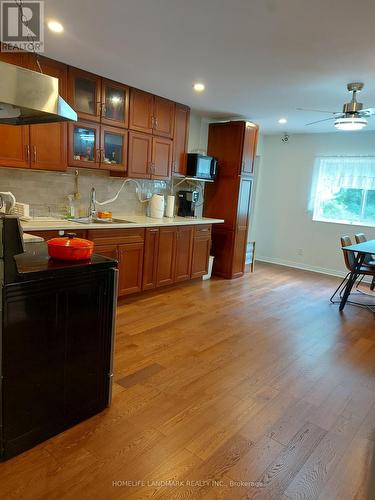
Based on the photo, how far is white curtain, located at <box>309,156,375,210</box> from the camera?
5.48 metres

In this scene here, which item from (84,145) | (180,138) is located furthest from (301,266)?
(84,145)

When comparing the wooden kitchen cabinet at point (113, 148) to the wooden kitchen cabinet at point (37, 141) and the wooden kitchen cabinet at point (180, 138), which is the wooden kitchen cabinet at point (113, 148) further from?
the wooden kitchen cabinet at point (180, 138)

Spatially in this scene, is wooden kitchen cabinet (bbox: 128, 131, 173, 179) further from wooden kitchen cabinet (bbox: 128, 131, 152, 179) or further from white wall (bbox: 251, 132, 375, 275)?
white wall (bbox: 251, 132, 375, 275)

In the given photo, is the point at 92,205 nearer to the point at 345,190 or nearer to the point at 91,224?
the point at 91,224

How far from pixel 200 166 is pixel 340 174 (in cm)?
268

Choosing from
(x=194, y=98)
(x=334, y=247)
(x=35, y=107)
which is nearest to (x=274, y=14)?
(x=35, y=107)

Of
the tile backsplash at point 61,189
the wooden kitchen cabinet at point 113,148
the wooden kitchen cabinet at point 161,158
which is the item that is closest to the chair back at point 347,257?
the wooden kitchen cabinet at point 161,158

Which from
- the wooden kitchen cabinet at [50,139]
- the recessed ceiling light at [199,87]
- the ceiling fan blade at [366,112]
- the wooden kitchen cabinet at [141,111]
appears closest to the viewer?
the wooden kitchen cabinet at [50,139]

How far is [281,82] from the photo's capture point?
10.9ft

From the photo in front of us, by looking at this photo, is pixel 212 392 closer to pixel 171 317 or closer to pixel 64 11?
pixel 171 317

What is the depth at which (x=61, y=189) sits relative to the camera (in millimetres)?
3688

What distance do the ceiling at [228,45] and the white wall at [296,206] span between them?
2.00 meters

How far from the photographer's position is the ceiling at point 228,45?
209 centimetres

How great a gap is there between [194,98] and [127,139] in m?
1.01
